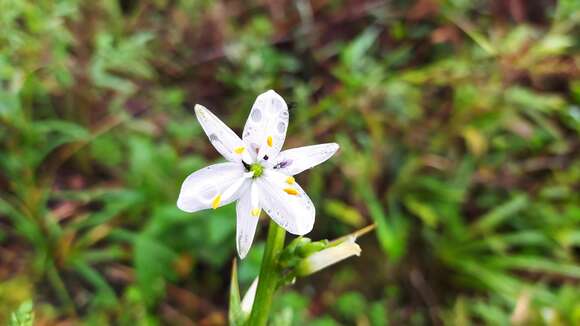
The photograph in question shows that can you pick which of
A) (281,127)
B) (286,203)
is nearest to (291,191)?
(286,203)

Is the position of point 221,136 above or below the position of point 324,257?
above

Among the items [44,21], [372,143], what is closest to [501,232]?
[372,143]

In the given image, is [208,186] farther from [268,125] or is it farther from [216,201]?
[268,125]

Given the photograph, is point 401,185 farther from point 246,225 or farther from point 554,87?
point 246,225

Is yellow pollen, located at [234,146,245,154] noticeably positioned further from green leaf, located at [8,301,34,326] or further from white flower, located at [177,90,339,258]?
green leaf, located at [8,301,34,326]

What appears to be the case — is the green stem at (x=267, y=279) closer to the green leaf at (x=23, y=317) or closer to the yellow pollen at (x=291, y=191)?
the yellow pollen at (x=291, y=191)
